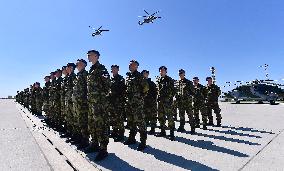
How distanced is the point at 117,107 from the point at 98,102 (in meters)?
2.65

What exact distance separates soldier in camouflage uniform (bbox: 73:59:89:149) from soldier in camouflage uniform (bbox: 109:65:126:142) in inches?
50.9

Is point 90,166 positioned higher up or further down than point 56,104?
further down

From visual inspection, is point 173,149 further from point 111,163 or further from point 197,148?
point 111,163

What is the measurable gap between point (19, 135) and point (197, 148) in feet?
20.3

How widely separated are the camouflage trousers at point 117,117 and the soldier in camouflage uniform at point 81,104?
53.4 inches

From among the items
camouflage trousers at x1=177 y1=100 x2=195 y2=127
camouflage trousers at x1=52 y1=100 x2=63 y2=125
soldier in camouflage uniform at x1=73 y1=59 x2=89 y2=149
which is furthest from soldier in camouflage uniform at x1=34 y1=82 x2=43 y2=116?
soldier in camouflage uniform at x1=73 y1=59 x2=89 y2=149

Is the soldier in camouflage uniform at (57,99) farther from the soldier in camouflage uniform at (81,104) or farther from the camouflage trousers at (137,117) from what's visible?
the camouflage trousers at (137,117)

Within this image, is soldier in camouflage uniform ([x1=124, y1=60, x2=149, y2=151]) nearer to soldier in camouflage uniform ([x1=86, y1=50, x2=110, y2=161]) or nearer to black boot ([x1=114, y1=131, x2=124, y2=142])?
black boot ([x1=114, y1=131, x2=124, y2=142])

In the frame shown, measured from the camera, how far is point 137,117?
835cm

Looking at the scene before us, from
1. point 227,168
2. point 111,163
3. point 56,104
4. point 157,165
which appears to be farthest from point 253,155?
point 56,104

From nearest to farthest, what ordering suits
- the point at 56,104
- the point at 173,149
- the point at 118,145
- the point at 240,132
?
1. the point at 173,149
2. the point at 118,145
3. the point at 240,132
4. the point at 56,104

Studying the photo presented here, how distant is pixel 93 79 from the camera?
755 cm

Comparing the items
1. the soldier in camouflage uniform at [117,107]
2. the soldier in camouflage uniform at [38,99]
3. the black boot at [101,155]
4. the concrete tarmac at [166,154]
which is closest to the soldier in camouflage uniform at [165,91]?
the concrete tarmac at [166,154]

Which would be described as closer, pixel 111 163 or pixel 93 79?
pixel 111 163
